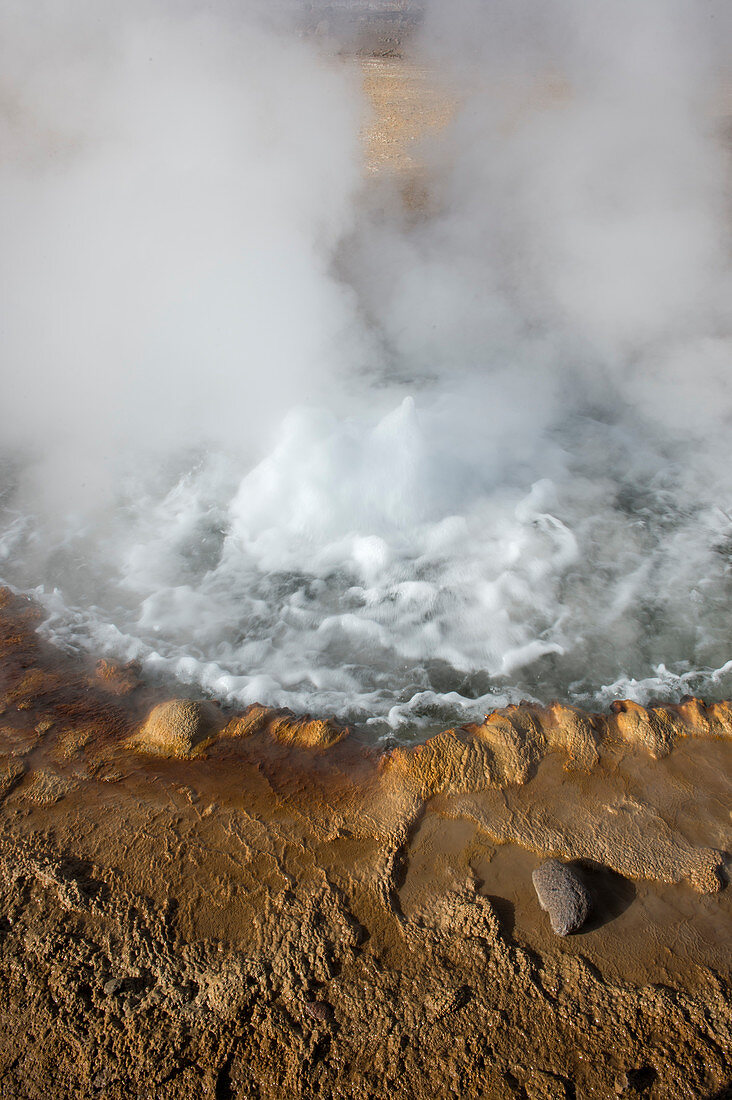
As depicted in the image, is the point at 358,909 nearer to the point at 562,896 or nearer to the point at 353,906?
the point at 353,906

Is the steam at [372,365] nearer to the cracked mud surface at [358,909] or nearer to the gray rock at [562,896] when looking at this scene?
the cracked mud surface at [358,909]

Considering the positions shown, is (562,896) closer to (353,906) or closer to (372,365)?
(353,906)

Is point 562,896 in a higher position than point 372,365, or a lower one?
lower

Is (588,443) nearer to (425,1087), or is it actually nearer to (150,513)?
(150,513)

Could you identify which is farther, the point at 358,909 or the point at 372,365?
the point at 372,365

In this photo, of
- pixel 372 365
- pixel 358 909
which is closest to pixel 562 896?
pixel 358 909

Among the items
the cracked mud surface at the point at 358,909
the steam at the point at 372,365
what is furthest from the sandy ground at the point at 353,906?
the steam at the point at 372,365

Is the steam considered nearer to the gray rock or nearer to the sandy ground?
the sandy ground
